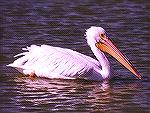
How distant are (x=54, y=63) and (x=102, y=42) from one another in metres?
0.74

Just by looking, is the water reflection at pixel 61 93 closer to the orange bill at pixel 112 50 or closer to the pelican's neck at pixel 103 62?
the pelican's neck at pixel 103 62

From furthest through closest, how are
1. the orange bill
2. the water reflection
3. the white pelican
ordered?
the orange bill < the white pelican < the water reflection

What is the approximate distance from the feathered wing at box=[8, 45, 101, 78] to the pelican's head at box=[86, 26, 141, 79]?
27cm

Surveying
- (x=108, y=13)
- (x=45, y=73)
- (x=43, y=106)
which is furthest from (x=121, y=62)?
(x=108, y=13)

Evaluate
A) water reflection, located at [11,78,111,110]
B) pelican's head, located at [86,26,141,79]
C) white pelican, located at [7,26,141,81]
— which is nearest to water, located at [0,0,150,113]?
water reflection, located at [11,78,111,110]

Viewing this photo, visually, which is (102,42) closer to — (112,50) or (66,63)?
(112,50)

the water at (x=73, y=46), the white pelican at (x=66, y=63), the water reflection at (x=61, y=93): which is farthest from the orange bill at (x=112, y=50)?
the water reflection at (x=61, y=93)

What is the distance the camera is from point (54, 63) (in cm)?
1007

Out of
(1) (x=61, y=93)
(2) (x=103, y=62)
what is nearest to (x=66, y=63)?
(2) (x=103, y=62)

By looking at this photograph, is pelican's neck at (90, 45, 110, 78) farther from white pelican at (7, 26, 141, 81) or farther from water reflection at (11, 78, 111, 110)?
water reflection at (11, 78, 111, 110)

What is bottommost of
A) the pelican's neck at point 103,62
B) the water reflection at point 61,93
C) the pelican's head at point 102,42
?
the water reflection at point 61,93

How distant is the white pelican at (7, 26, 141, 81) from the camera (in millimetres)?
9922

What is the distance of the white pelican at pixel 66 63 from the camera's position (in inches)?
391

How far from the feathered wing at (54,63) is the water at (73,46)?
0.11 metres
